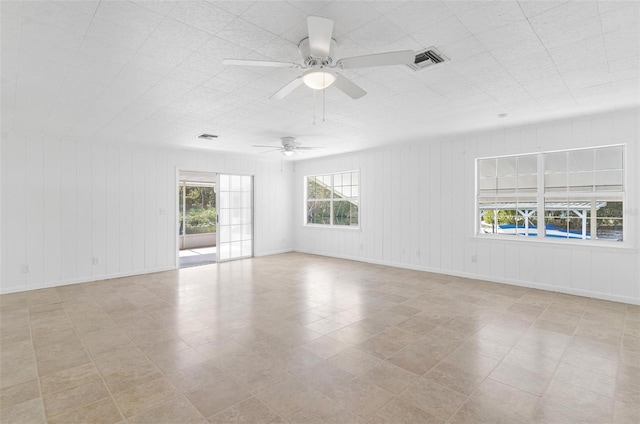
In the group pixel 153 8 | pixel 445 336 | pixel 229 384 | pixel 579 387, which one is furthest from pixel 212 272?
pixel 579 387

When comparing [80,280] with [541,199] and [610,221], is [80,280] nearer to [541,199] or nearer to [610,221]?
[541,199]

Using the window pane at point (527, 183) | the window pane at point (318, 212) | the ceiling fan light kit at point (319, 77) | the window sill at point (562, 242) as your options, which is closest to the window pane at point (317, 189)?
the window pane at point (318, 212)

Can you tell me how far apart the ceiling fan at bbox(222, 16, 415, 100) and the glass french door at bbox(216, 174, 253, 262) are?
5.42 meters

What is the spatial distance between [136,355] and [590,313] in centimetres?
507

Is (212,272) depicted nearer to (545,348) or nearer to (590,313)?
(545,348)

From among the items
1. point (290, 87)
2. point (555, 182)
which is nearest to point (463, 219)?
point (555, 182)

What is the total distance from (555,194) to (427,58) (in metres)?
3.68

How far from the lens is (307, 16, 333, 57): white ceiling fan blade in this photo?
1865 mm

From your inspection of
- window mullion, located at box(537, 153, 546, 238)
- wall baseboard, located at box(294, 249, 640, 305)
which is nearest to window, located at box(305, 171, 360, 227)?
wall baseboard, located at box(294, 249, 640, 305)

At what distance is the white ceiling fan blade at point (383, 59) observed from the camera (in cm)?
207

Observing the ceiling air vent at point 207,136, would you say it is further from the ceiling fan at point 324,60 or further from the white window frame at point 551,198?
the white window frame at point 551,198

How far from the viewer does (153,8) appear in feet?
6.52

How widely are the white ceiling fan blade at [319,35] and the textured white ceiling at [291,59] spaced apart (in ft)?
0.53

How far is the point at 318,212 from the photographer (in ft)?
28.1
